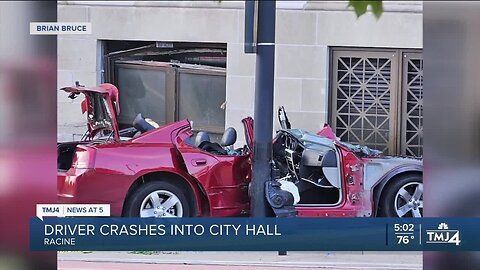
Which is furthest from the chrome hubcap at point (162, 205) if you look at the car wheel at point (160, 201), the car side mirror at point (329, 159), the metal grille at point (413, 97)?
the metal grille at point (413, 97)

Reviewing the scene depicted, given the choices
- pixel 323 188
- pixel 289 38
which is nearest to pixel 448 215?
pixel 323 188

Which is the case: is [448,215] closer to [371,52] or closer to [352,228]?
[352,228]

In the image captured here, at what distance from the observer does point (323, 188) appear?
4395mm

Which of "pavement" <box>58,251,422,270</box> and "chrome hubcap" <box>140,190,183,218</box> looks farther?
"pavement" <box>58,251,422,270</box>

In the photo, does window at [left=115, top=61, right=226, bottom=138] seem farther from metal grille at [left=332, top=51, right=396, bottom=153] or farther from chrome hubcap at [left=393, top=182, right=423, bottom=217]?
chrome hubcap at [left=393, top=182, right=423, bottom=217]

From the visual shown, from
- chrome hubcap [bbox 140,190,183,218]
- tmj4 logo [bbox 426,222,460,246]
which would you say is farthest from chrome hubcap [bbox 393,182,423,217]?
chrome hubcap [bbox 140,190,183,218]

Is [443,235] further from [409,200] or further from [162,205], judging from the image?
[162,205]

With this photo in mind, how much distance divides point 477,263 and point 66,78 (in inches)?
98.8

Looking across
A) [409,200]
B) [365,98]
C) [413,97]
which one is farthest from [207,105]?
[409,200]

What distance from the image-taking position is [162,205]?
4.36 m

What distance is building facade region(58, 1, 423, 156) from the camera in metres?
4.30

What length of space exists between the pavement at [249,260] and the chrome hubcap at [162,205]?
0.24 m

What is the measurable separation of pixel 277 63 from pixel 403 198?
1014 millimetres

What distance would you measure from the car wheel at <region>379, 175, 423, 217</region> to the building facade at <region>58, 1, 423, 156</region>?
0.54ft
